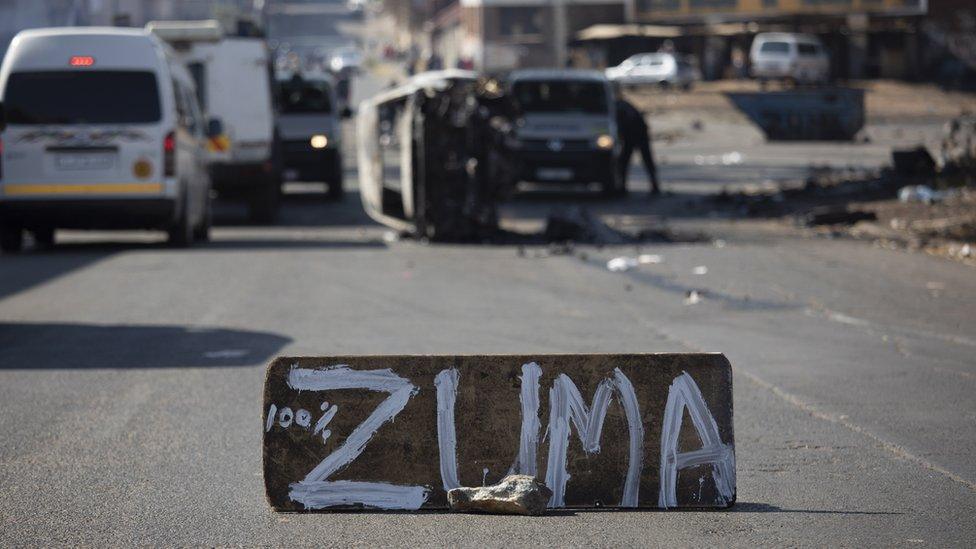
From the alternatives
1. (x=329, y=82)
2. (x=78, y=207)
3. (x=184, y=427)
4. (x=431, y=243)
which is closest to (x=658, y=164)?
(x=329, y=82)

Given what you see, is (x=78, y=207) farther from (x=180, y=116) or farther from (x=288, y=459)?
(x=288, y=459)

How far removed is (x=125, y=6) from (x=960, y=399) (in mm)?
52996

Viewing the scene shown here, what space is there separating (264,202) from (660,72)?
4802 centimetres

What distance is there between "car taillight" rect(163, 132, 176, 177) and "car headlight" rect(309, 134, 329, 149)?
Answer: 30.2 feet

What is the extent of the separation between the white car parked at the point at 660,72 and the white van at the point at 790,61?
13.9 feet

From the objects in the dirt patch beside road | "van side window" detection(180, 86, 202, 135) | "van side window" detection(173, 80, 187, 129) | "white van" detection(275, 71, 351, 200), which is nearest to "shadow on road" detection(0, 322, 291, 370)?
"van side window" detection(173, 80, 187, 129)

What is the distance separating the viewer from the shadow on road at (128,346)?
978 centimetres

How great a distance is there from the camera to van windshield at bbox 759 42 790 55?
64.1 meters

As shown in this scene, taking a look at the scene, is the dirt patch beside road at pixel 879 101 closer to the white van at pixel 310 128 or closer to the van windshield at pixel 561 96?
the van windshield at pixel 561 96

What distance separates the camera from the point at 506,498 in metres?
5.84

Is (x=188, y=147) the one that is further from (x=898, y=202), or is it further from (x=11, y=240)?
(x=898, y=202)

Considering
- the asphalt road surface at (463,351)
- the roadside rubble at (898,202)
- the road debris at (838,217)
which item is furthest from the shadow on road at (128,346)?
the road debris at (838,217)

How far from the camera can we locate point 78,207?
56.4 feet

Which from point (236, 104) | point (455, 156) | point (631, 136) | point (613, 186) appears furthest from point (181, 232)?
point (631, 136)
